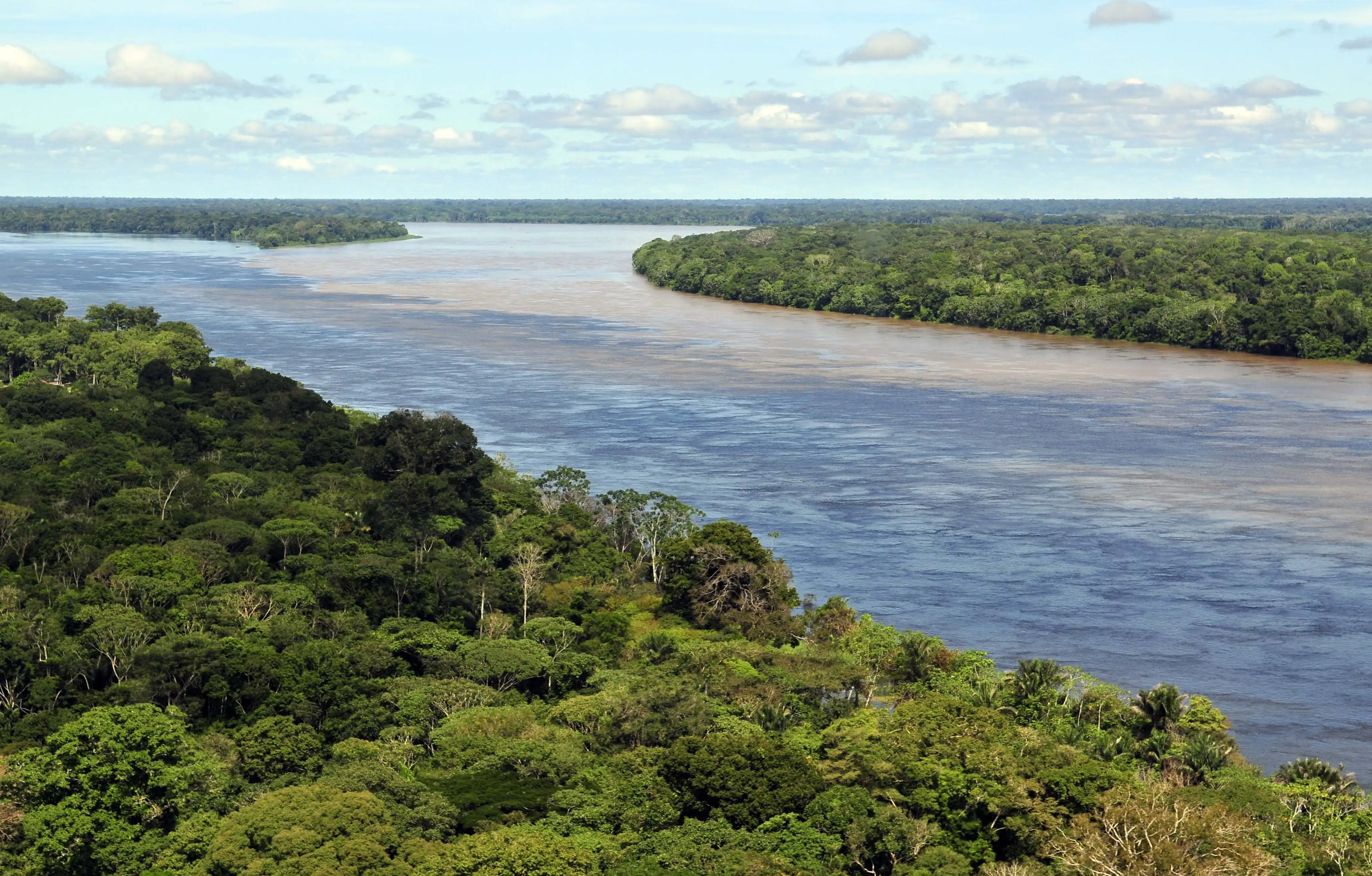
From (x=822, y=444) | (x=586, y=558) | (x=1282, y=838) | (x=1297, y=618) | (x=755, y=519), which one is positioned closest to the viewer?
(x=1282, y=838)

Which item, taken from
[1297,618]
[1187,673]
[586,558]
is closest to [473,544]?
[586,558]

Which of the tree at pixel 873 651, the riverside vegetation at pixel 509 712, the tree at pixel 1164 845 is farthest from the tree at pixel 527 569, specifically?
the tree at pixel 1164 845

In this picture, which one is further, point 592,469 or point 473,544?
point 592,469

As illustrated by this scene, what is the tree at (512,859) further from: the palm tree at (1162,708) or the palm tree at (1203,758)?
the palm tree at (1162,708)

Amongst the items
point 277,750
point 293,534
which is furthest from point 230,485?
point 277,750

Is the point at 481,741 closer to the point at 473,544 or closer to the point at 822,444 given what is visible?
the point at 473,544

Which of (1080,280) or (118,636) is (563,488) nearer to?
(118,636)

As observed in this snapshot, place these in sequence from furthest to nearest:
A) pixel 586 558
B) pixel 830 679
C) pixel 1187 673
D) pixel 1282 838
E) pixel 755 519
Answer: pixel 755 519 < pixel 586 558 < pixel 1187 673 < pixel 830 679 < pixel 1282 838
